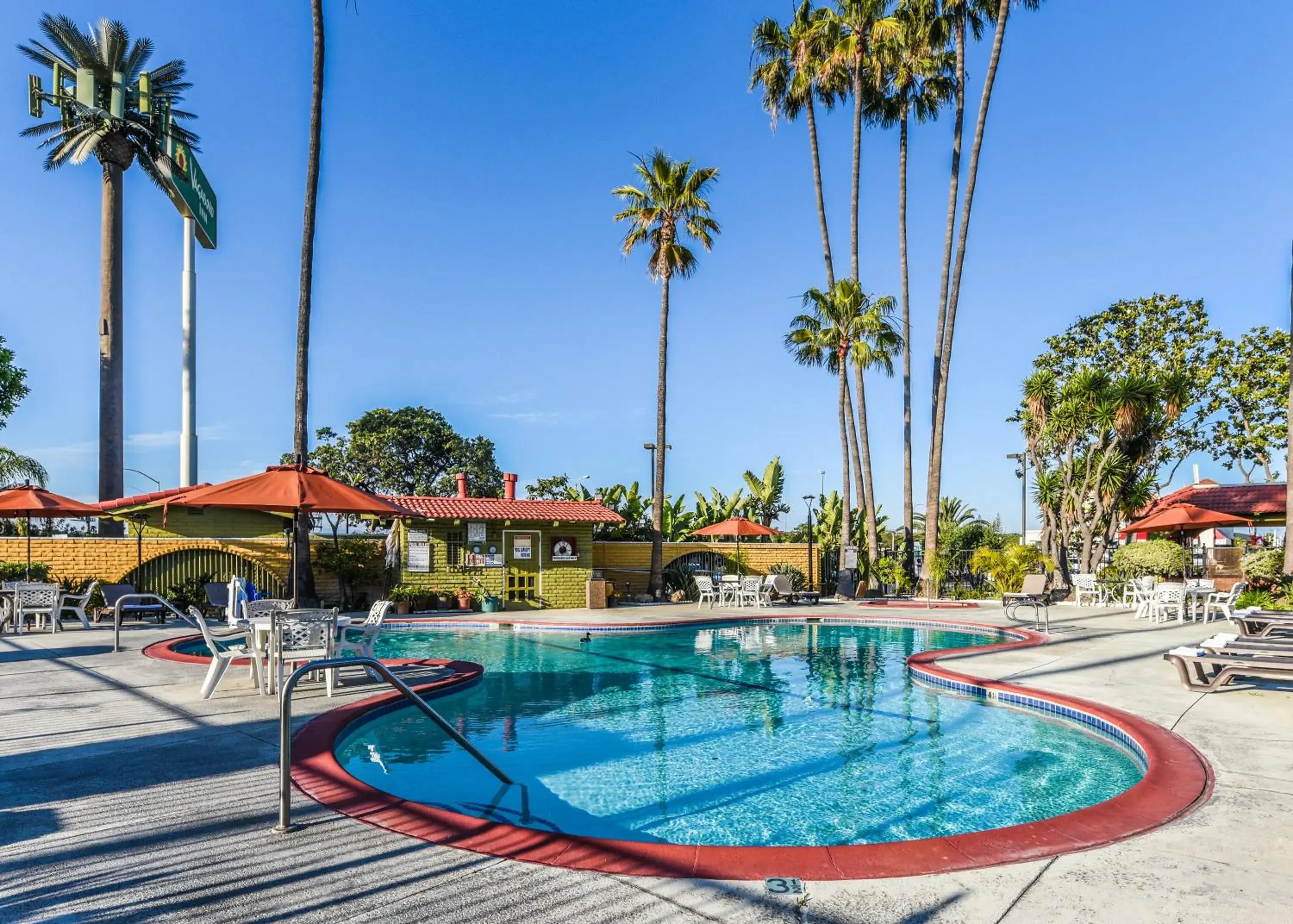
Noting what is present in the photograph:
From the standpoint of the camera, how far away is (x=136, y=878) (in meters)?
3.53

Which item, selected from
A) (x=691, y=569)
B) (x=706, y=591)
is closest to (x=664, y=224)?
(x=691, y=569)

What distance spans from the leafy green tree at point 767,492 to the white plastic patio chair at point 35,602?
23.0m

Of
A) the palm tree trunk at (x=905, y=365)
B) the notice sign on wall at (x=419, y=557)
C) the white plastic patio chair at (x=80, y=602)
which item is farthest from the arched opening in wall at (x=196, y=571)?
the palm tree trunk at (x=905, y=365)

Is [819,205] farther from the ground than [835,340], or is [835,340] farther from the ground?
[819,205]

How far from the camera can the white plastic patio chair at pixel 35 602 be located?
13750 mm

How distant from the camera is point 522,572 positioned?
20.0 metres

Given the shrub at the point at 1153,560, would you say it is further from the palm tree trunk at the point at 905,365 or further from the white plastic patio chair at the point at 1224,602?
the palm tree trunk at the point at 905,365

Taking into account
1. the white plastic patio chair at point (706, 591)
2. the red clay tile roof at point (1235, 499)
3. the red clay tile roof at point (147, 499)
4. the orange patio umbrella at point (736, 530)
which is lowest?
the white plastic patio chair at point (706, 591)

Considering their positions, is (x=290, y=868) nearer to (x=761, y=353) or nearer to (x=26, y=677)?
(x=26, y=677)

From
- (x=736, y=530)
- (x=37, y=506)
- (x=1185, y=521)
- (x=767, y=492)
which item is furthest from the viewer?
(x=767, y=492)

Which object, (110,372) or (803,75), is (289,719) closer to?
(803,75)

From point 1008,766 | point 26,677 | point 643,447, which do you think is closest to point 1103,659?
point 1008,766

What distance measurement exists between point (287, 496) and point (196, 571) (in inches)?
429

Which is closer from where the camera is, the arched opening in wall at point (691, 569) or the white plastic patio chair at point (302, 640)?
the white plastic patio chair at point (302, 640)
